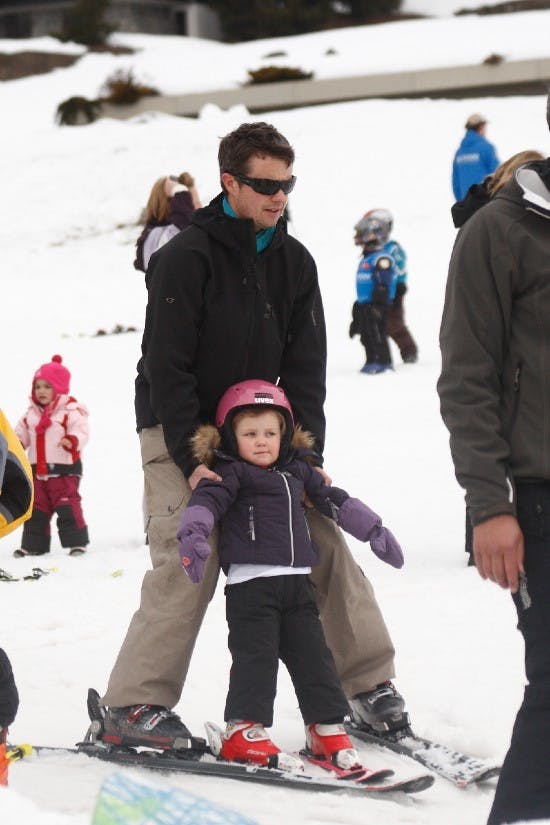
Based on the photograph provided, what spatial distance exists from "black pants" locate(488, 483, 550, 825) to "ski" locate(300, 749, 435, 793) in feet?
2.81

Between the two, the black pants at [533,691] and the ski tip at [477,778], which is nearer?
the black pants at [533,691]

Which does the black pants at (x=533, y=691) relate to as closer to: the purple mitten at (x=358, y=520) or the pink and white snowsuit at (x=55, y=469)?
the purple mitten at (x=358, y=520)

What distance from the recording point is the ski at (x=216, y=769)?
3963 mm

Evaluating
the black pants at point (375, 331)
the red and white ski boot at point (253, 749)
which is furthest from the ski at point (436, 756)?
the black pants at point (375, 331)

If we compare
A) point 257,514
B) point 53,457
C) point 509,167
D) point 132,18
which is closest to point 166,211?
point 53,457

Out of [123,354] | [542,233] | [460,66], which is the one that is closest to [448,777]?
[542,233]

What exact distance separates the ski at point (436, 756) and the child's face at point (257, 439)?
913mm

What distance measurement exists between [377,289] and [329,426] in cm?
260

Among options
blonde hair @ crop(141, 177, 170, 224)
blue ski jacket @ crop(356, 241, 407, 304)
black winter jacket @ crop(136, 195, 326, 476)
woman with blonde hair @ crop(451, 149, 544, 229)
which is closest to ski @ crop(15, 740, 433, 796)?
black winter jacket @ crop(136, 195, 326, 476)

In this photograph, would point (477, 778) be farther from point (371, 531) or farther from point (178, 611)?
point (178, 611)

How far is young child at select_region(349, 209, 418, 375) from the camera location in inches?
520

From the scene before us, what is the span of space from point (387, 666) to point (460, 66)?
34181 millimetres

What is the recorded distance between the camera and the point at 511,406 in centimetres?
320

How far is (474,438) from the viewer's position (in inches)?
124
